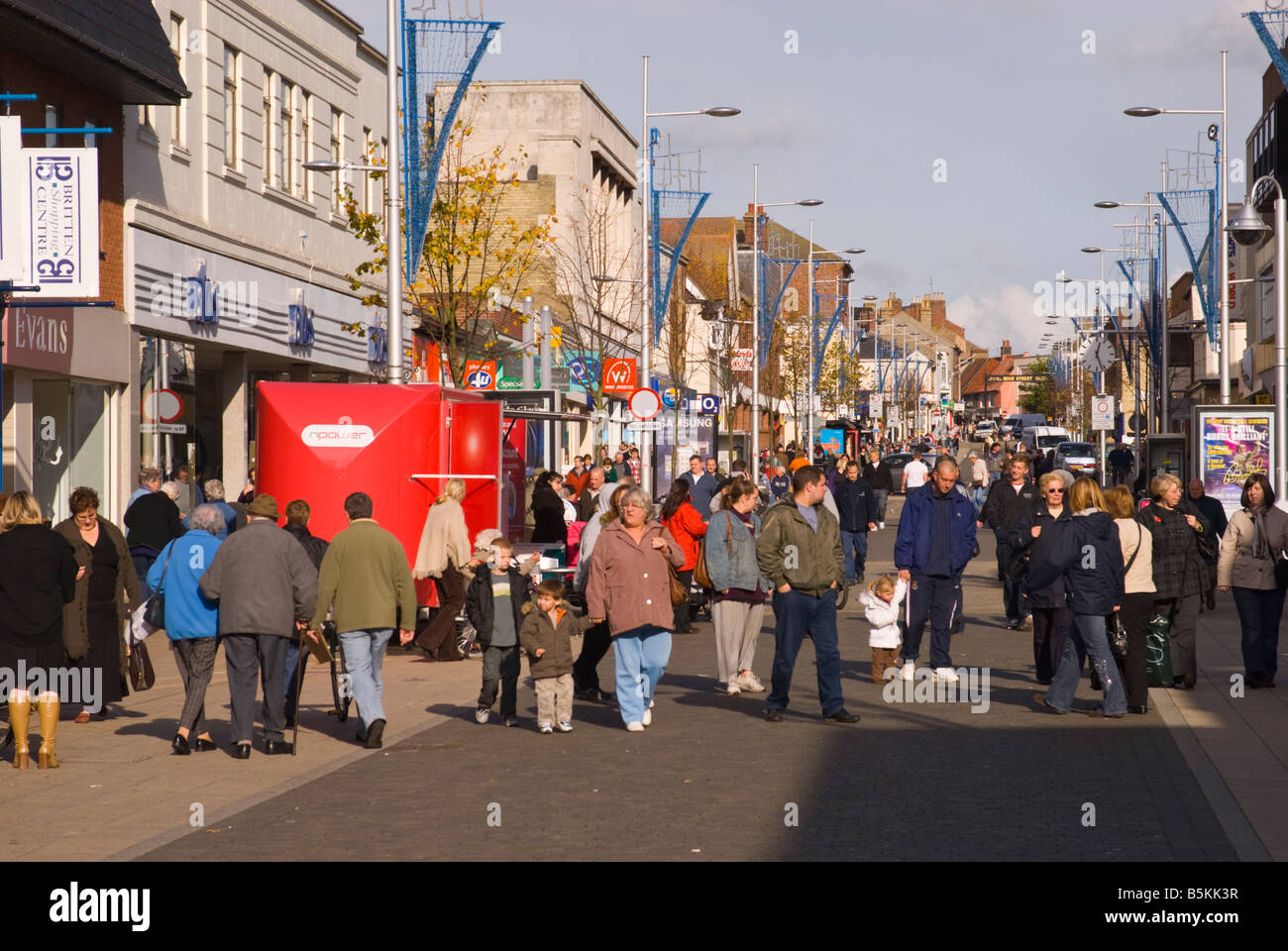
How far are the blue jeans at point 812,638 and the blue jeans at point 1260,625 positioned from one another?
12.3 ft

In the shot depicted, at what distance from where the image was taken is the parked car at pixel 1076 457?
65000 mm

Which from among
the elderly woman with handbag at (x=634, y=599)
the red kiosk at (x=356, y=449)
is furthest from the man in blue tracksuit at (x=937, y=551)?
the red kiosk at (x=356, y=449)

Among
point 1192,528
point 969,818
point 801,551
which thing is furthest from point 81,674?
point 1192,528

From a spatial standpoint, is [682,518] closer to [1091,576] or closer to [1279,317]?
[1091,576]

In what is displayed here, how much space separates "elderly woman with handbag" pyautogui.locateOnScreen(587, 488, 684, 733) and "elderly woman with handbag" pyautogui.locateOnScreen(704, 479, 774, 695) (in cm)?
144

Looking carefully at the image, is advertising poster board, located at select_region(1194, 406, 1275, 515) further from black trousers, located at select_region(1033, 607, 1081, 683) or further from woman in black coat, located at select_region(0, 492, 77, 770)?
woman in black coat, located at select_region(0, 492, 77, 770)

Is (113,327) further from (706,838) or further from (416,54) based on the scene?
(706,838)

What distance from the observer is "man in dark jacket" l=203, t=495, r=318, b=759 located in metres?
11.4

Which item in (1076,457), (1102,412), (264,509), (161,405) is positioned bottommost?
(264,509)

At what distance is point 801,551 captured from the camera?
12734 millimetres

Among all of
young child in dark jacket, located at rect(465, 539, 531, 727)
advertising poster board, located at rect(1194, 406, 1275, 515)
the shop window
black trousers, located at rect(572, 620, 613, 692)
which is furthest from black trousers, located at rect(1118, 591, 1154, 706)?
the shop window

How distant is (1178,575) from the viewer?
46.8ft

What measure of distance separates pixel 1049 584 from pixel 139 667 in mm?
6871

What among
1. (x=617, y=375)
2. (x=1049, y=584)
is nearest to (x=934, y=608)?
(x=1049, y=584)
